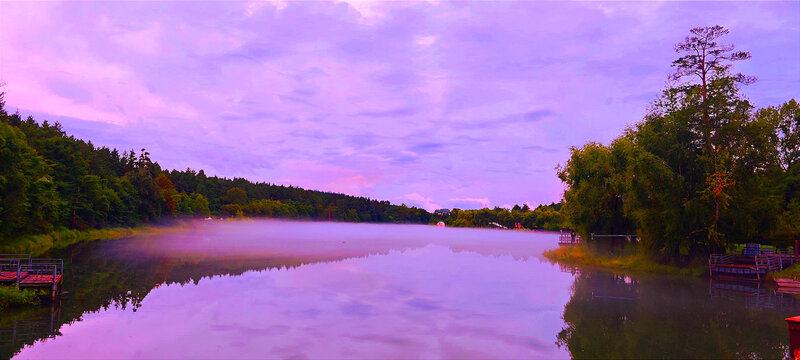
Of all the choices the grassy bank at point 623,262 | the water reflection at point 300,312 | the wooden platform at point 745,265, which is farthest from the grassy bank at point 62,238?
the wooden platform at point 745,265

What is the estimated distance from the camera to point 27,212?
206 ft

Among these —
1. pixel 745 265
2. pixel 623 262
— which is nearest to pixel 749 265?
pixel 745 265

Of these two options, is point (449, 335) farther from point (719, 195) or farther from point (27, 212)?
point (27, 212)

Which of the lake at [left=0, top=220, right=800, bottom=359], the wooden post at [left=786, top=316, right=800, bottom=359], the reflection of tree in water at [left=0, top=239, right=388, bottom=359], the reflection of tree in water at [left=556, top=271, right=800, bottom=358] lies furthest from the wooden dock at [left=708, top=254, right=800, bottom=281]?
the reflection of tree in water at [left=0, top=239, right=388, bottom=359]

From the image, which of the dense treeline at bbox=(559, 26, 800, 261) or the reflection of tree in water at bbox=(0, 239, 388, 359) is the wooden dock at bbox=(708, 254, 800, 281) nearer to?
the dense treeline at bbox=(559, 26, 800, 261)

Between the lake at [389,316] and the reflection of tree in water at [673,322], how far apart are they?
0.31ft

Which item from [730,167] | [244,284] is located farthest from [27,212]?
[730,167]

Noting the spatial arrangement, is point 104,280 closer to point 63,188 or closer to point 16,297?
point 16,297

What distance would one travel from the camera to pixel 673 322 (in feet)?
90.5

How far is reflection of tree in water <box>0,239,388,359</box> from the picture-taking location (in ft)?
77.1

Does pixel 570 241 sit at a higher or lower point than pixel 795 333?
lower

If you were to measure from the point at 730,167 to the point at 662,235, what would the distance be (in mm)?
8895

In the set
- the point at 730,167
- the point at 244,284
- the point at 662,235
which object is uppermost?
the point at 730,167

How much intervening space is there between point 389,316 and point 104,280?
26046mm
